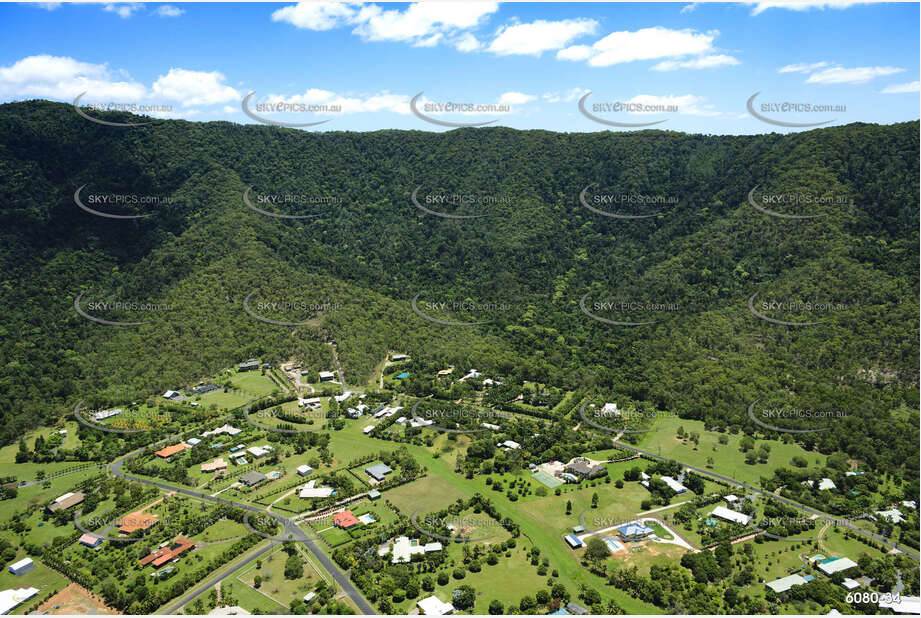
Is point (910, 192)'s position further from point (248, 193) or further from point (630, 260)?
point (248, 193)

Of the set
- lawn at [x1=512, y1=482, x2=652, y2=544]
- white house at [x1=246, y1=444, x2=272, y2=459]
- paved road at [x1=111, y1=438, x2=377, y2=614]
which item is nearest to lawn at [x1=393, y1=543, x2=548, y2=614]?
paved road at [x1=111, y1=438, x2=377, y2=614]

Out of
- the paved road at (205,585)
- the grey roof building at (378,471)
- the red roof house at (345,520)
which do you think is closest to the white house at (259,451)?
the grey roof building at (378,471)

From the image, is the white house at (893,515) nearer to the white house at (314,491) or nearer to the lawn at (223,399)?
the white house at (314,491)

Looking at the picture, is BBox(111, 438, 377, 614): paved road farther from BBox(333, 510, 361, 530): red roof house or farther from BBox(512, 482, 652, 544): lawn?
A: BBox(512, 482, 652, 544): lawn

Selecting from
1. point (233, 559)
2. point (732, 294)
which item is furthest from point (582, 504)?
point (732, 294)

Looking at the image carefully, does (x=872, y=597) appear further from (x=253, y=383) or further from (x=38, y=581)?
(x=253, y=383)

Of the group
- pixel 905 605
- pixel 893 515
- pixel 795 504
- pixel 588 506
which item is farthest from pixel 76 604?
pixel 893 515
